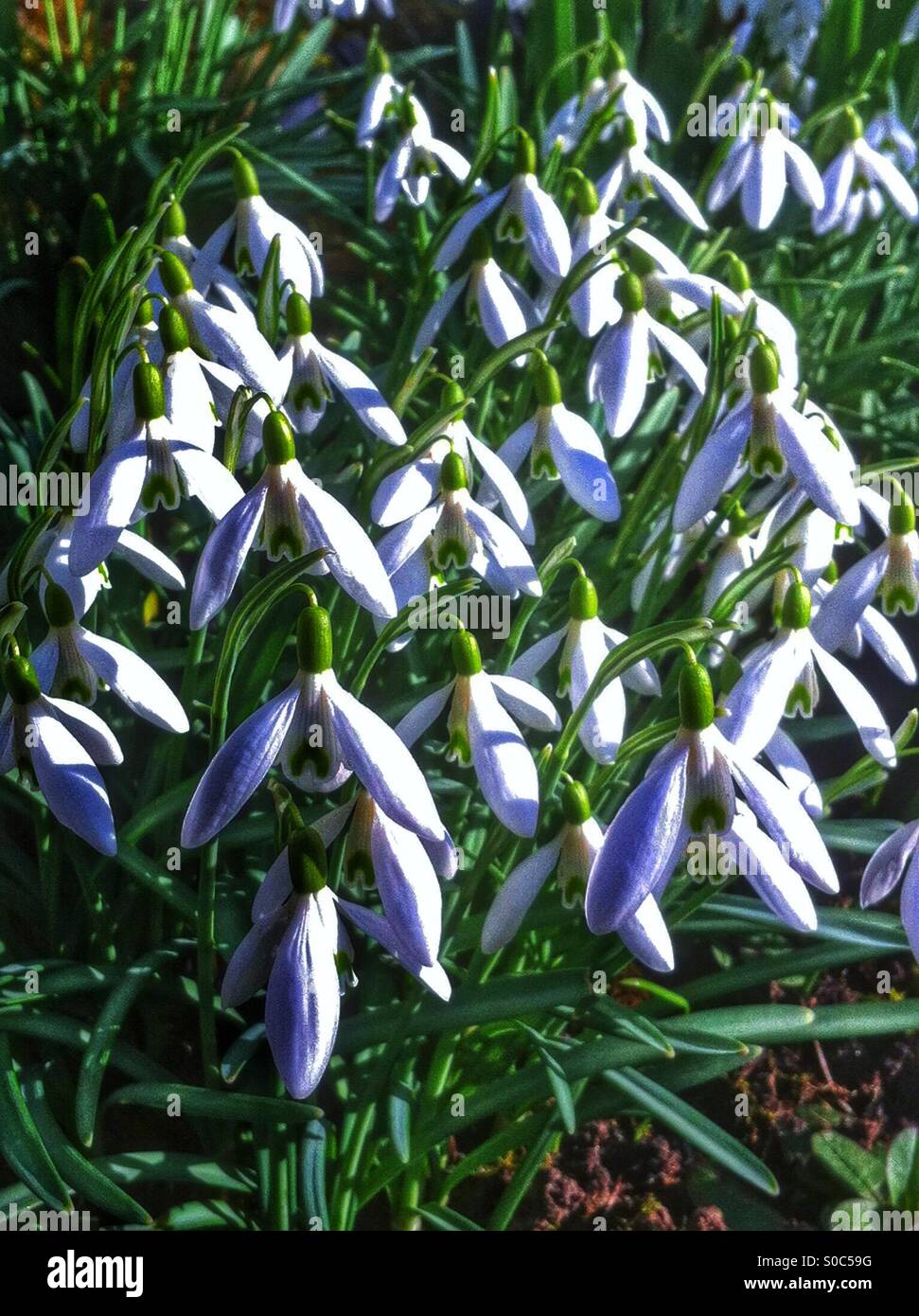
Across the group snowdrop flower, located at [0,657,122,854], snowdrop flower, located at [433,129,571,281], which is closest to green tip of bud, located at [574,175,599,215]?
snowdrop flower, located at [433,129,571,281]

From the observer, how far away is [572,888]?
93 centimetres

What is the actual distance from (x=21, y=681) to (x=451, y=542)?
0.33 meters

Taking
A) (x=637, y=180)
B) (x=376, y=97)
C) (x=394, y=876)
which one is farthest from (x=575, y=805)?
(x=376, y=97)

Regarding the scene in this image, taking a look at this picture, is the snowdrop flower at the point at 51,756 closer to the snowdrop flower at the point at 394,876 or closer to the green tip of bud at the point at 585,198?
the snowdrop flower at the point at 394,876

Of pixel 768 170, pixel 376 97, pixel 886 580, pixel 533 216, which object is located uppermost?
pixel 376 97

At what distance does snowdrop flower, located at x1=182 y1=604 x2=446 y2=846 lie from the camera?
0.76m

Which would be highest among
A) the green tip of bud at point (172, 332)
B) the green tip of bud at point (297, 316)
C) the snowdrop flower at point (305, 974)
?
the green tip of bud at point (297, 316)

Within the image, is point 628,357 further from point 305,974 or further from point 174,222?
point 305,974

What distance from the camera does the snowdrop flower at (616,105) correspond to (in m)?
1.47

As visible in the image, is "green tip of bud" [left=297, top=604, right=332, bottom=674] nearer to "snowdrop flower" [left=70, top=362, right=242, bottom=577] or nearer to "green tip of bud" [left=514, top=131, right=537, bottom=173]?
"snowdrop flower" [left=70, top=362, right=242, bottom=577]

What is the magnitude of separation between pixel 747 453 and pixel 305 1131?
2.11 ft

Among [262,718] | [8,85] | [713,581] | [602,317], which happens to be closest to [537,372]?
[602,317]

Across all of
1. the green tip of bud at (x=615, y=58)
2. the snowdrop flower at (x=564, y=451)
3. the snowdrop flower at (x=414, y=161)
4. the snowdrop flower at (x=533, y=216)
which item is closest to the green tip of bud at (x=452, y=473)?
the snowdrop flower at (x=564, y=451)

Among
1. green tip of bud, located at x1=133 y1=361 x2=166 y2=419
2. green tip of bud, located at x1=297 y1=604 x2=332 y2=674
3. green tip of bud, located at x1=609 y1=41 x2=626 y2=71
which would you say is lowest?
green tip of bud, located at x1=297 y1=604 x2=332 y2=674
